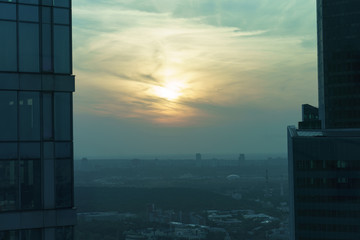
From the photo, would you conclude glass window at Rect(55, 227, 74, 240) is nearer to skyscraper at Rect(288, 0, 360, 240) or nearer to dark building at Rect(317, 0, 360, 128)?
skyscraper at Rect(288, 0, 360, 240)

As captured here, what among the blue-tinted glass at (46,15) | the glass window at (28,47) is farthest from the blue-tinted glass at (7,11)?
the blue-tinted glass at (46,15)

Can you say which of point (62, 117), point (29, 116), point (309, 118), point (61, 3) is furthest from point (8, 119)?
point (309, 118)

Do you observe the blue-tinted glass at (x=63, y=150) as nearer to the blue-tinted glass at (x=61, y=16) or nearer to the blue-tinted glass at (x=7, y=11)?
the blue-tinted glass at (x=61, y=16)

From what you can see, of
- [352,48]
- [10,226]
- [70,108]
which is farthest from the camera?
[352,48]

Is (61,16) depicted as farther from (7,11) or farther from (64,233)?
(64,233)

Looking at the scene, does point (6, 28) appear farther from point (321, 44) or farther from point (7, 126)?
point (321, 44)

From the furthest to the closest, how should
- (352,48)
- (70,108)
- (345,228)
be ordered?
(352,48) < (345,228) < (70,108)

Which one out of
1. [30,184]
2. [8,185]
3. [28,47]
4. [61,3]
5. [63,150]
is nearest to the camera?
[8,185]

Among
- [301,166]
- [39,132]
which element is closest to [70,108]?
[39,132]
